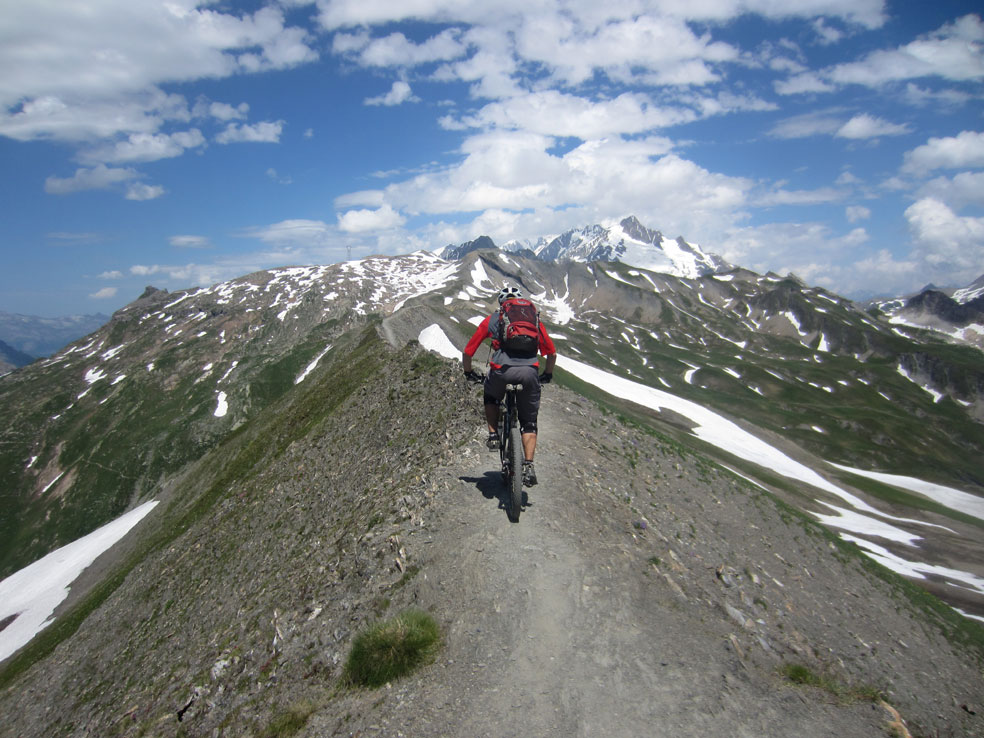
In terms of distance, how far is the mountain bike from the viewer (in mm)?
10969

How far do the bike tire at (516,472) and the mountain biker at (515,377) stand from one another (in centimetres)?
32

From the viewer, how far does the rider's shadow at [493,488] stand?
1215 cm

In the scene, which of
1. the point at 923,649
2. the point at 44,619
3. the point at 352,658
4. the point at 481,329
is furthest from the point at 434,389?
the point at 44,619

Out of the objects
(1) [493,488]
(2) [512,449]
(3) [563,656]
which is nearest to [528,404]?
(2) [512,449]

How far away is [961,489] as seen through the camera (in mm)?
91250

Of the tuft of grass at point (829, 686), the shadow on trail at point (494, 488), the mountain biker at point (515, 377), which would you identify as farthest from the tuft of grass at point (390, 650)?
the tuft of grass at point (829, 686)

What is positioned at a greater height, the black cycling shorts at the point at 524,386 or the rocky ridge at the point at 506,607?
the black cycling shorts at the point at 524,386

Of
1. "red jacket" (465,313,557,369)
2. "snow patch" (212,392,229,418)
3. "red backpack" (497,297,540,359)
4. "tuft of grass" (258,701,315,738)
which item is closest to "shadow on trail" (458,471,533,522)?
"red jacket" (465,313,557,369)

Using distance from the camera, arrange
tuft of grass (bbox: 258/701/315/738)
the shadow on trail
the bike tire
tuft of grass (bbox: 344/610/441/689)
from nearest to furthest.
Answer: tuft of grass (bbox: 258/701/315/738) → tuft of grass (bbox: 344/610/441/689) → the bike tire → the shadow on trail

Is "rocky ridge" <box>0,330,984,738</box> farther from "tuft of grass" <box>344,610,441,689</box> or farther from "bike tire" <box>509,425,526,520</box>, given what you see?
"bike tire" <box>509,425,526,520</box>

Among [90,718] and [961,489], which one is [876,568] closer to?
[90,718]

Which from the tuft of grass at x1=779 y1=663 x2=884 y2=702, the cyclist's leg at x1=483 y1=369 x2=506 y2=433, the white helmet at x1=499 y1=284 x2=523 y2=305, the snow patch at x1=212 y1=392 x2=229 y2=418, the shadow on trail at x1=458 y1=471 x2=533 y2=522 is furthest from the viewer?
the snow patch at x1=212 y1=392 x2=229 y2=418

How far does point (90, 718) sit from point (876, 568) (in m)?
29.2

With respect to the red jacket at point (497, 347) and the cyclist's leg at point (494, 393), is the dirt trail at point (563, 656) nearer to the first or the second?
the cyclist's leg at point (494, 393)
